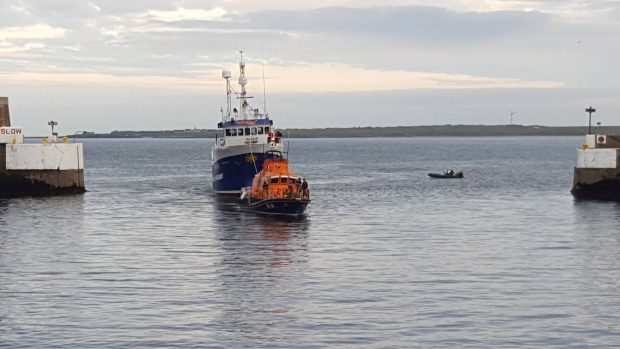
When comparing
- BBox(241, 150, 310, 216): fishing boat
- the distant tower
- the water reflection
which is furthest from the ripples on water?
the distant tower

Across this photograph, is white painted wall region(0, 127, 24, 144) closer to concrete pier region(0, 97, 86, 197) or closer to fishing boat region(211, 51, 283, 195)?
concrete pier region(0, 97, 86, 197)

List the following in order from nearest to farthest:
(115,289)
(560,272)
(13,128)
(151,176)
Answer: (115,289) → (560,272) → (13,128) → (151,176)

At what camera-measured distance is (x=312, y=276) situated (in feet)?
132

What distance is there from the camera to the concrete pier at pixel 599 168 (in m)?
73.9

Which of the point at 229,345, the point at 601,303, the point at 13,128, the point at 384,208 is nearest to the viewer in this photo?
the point at 229,345

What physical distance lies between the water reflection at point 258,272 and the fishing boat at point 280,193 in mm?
999

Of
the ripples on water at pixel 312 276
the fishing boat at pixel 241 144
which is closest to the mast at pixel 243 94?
the fishing boat at pixel 241 144

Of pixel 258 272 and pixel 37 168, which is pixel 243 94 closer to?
pixel 37 168

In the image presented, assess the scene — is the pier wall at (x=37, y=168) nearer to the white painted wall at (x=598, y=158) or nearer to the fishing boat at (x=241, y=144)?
the fishing boat at (x=241, y=144)

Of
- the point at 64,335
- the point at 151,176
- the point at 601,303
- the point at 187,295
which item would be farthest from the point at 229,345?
the point at 151,176

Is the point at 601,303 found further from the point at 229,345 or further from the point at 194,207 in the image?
the point at 194,207

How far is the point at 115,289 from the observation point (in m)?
37.1

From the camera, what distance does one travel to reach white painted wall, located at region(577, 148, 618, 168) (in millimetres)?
73438

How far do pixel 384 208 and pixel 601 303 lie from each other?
3961cm
